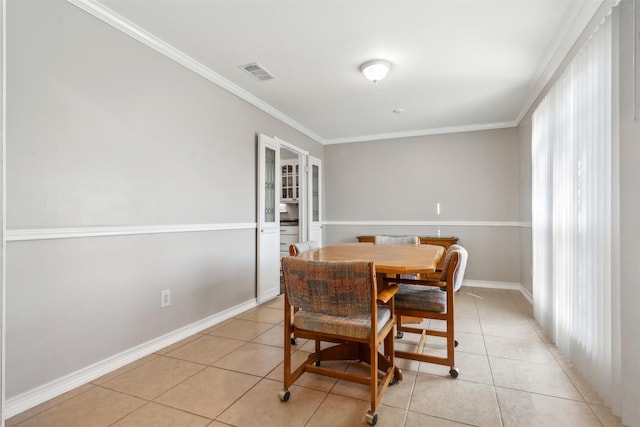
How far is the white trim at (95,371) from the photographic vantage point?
1658 millimetres

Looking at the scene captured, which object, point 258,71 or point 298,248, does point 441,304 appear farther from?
point 258,71

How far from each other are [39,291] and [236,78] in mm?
2428

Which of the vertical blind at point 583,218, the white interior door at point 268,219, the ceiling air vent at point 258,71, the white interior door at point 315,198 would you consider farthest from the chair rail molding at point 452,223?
the ceiling air vent at point 258,71

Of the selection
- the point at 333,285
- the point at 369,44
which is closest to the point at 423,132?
the point at 369,44

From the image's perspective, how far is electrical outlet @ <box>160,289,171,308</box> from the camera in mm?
2492

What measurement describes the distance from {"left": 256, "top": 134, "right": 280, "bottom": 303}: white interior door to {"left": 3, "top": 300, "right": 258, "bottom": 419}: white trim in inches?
33.8

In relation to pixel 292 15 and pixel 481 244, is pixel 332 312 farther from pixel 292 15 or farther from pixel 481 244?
pixel 481 244

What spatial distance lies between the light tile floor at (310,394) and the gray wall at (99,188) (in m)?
0.28

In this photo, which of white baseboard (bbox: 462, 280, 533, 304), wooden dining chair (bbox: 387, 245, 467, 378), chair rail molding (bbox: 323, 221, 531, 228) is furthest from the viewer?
chair rail molding (bbox: 323, 221, 531, 228)

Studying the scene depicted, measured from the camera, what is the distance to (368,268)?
1.44 m

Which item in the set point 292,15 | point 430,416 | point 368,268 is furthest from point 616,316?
point 292,15

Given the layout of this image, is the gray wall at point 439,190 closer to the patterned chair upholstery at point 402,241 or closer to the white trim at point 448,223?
the white trim at point 448,223

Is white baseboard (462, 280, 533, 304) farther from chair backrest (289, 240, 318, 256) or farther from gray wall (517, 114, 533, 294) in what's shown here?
chair backrest (289, 240, 318, 256)

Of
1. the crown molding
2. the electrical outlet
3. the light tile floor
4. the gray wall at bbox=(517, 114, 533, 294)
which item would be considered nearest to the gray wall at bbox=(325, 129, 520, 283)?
the gray wall at bbox=(517, 114, 533, 294)
